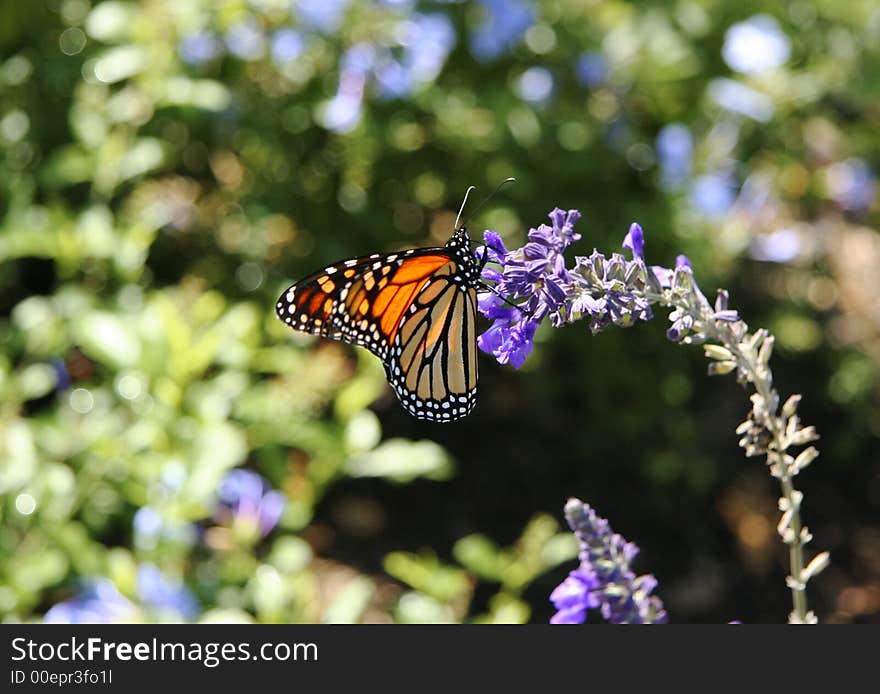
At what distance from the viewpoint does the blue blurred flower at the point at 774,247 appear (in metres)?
4.08

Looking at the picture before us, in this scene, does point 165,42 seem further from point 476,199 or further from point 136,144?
point 476,199

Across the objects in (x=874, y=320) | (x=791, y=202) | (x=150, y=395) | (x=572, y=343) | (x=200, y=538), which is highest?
(x=791, y=202)

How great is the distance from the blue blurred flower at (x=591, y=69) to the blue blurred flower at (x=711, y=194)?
0.52m

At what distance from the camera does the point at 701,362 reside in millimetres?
4355

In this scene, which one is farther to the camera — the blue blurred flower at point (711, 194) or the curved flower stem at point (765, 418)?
the blue blurred flower at point (711, 194)

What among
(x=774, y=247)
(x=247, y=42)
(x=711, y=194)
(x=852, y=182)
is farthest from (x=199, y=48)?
(x=852, y=182)

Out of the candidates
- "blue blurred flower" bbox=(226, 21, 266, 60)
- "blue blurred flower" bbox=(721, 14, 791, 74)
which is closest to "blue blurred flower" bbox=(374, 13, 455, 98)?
"blue blurred flower" bbox=(226, 21, 266, 60)

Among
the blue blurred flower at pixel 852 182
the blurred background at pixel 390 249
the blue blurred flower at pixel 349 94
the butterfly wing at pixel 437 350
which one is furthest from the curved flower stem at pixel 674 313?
the blue blurred flower at pixel 852 182

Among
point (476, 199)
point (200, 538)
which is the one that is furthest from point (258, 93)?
point (200, 538)

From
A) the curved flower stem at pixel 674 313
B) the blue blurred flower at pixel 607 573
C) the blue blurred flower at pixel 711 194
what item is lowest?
the blue blurred flower at pixel 607 573

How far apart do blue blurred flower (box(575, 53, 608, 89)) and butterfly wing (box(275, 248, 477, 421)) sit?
1824 millimetres

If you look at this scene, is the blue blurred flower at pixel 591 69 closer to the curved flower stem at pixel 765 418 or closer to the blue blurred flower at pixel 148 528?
the blue blurred flower at pixel 148 528

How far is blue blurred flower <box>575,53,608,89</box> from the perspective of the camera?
350 cm

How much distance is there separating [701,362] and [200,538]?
7.91ft
